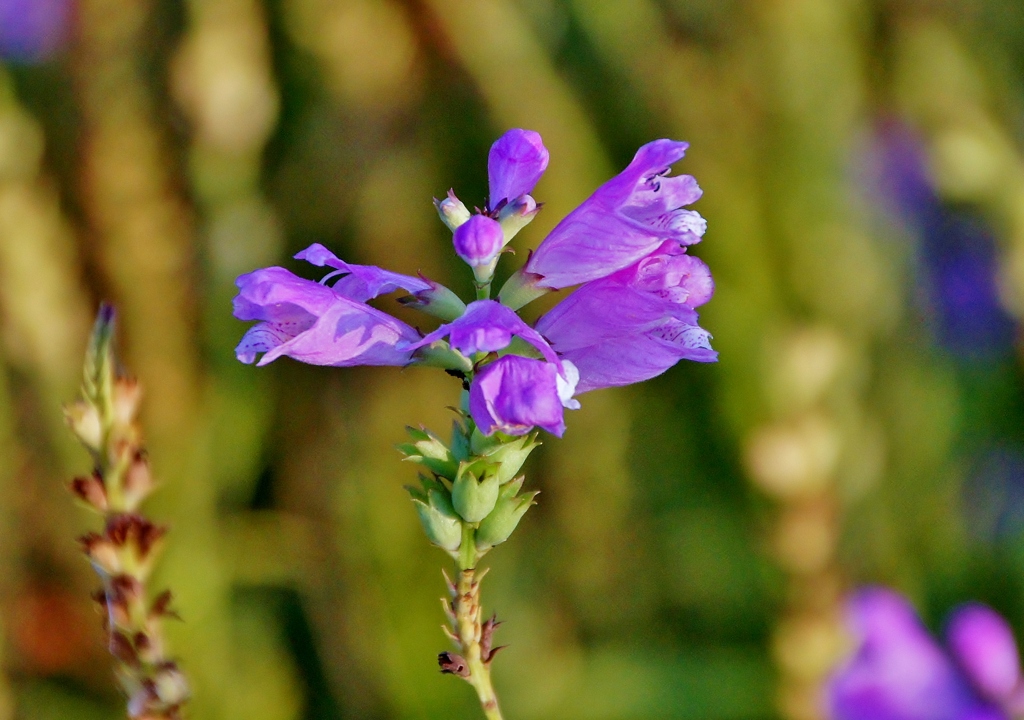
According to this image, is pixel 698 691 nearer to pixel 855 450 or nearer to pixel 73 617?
pixel 855 450

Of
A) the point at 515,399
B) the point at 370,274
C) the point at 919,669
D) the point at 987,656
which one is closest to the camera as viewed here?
the point at 515,399

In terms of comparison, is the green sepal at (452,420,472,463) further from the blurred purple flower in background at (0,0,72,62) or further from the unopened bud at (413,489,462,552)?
the blurred purple flower in background at (0,0,72,62)

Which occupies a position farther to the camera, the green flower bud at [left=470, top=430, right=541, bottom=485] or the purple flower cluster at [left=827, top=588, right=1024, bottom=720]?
the purple flower cluster at [left=827, top=588, right=1024, bottom=720]

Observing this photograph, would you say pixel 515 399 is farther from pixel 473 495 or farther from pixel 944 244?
pixel 944 244

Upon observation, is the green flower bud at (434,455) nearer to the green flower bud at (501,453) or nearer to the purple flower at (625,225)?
the green flower bud at (501,453)

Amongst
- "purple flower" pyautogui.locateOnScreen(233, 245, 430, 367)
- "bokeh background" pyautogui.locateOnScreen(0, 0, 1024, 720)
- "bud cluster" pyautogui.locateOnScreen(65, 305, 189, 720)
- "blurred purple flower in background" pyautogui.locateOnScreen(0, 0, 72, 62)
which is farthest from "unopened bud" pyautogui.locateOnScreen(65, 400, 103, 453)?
"blurred purple flower in background" pyautogui.locateOnScreen(0, 0, 72, 62)

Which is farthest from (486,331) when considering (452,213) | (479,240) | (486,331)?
(452,213)
